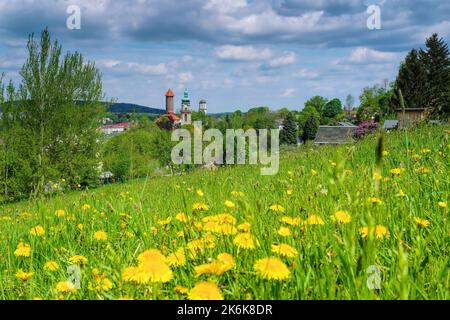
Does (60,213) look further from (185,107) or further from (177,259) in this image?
(185,107)

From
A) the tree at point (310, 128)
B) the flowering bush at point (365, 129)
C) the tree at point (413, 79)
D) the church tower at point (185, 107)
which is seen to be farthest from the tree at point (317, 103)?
the flowering bush at point (365, 129)

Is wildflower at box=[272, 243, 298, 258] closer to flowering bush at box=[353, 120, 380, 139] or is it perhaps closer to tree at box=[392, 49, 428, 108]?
flowering bush at box=[353, 120, 380, 139]

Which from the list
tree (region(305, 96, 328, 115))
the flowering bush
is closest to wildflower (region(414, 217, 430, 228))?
the flowering bush

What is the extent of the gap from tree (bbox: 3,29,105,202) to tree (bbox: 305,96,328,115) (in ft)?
255

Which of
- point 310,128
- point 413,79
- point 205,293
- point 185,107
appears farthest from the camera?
point 185,107

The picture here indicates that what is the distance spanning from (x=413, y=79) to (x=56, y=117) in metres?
39.1

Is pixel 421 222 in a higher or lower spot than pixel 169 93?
lower

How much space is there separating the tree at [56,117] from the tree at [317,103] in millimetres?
Result: 77677

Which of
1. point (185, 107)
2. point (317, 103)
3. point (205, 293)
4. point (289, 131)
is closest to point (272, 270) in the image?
point (205, 293)

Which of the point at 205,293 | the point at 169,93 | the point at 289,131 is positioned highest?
the point at 169,93

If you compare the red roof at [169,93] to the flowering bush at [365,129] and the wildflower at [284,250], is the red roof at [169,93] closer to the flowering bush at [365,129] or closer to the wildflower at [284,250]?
the flowering bush at [365,129]

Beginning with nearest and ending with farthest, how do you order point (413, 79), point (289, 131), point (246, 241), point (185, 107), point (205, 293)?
point (205, 293) → point (246, 241) → point (413, 79) → point (289, 131) → point (185, 107)

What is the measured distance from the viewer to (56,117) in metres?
24.2

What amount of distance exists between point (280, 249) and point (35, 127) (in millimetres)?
25176
